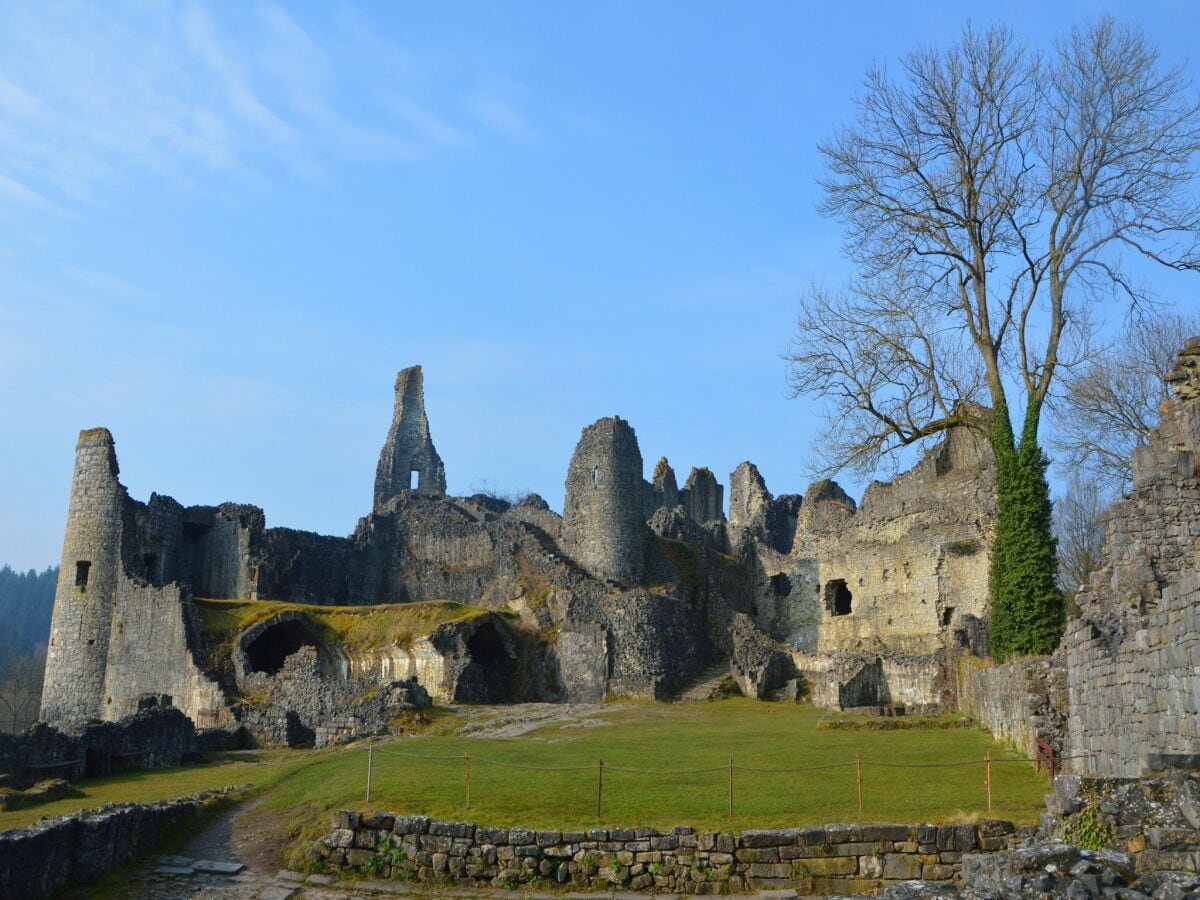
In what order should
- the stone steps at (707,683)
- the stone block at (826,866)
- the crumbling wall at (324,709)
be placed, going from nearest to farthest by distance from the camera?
the stone block at (826,866), the crumbling wall at (324,709), the stone steps at (707,683)

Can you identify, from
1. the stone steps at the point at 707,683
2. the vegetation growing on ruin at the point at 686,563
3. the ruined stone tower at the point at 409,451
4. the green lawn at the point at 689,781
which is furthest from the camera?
the ruined stone tower at the point at 409,451

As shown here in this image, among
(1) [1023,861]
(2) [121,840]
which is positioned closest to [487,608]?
(2) [121,840]

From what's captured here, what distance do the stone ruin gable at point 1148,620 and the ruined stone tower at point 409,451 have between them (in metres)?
45.9

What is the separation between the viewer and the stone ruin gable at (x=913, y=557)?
36625mm

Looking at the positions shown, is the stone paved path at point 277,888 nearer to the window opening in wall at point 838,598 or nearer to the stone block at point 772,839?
the stone block at point 772,839

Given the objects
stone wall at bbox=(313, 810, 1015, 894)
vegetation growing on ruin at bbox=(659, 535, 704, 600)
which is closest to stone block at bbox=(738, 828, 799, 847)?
stone wall at bbox=(313, 810, 1015, 894)

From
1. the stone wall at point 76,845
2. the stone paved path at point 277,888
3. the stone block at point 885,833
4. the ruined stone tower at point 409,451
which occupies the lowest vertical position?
the stone paved path at point 277,888

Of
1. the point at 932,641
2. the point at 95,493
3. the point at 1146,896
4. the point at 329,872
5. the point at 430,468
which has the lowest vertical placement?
the point at 329,872

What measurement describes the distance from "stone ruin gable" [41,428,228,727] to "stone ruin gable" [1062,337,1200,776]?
31.2 meters

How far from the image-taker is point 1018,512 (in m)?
24.0

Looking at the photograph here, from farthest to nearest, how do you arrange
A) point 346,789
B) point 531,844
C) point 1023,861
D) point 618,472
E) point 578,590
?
point 618,472, point 578,590, point 346,789, point 531,844, point 1023,861

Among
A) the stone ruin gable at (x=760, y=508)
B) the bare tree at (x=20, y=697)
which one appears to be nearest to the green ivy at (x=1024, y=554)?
the stone ruin gable at (x=760, y=508)

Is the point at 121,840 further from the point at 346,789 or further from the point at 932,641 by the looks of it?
the point at 932,641

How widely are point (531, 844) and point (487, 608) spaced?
28.6 m
